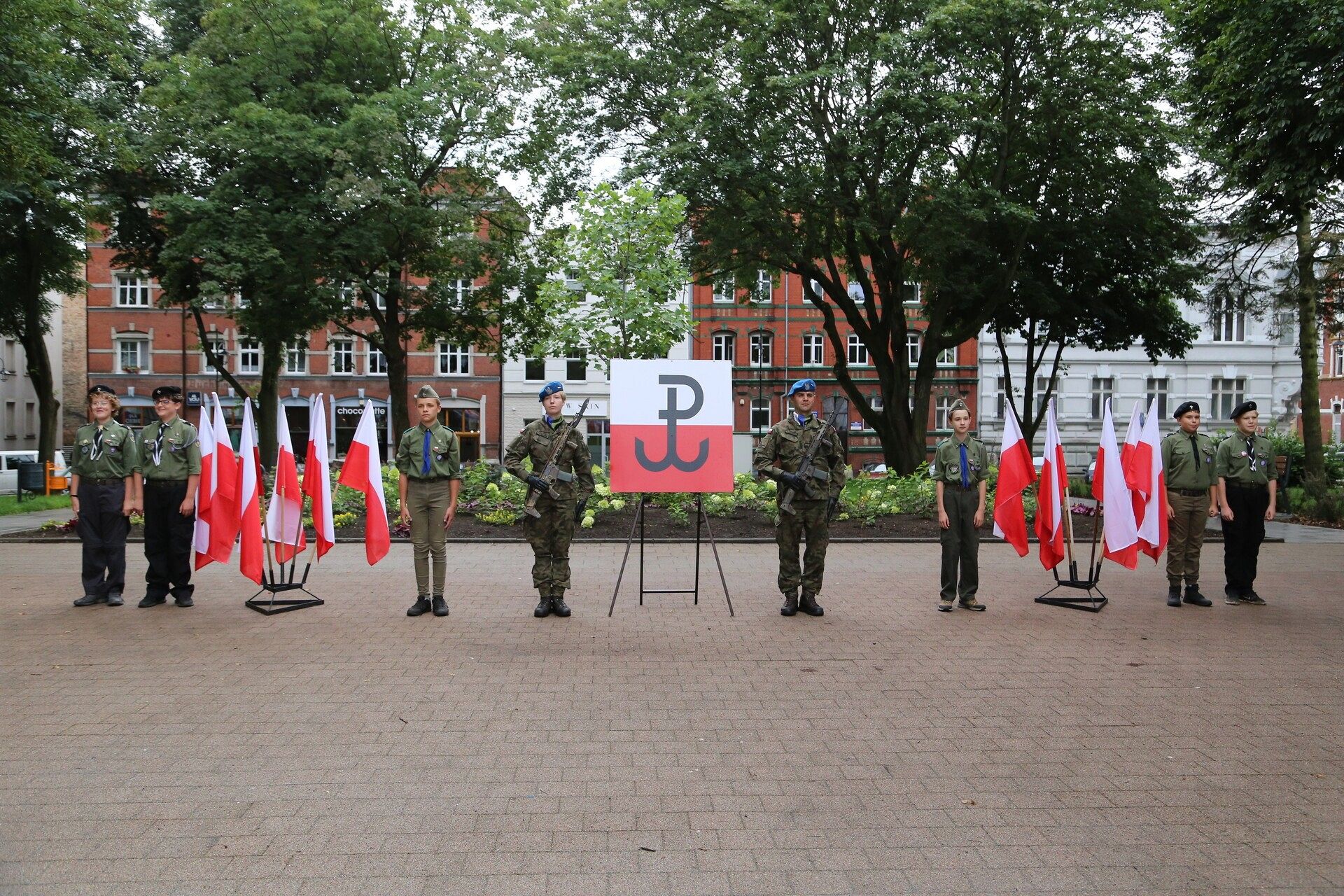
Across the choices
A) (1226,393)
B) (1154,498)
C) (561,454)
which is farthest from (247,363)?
(1226,393)

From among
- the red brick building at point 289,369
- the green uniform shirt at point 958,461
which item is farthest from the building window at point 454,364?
the green uniform shirt at point 958,461

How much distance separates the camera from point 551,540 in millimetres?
9375

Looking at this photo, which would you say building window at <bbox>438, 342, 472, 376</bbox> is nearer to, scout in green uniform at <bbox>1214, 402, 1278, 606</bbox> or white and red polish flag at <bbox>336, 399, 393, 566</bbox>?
white and red polish flag at <bbox>336, 399, 393, 566</bbox>

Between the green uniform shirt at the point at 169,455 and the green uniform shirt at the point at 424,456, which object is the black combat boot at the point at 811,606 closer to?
the green uniform shirt at the point at 424,456

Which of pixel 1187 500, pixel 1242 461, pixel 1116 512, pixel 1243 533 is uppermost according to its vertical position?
pixel 1242 461

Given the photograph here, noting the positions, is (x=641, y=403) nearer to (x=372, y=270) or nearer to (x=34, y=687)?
(x=34, y=687)

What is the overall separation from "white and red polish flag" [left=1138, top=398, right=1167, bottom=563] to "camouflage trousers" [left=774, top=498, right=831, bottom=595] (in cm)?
332

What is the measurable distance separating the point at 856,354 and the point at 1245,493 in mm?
49212

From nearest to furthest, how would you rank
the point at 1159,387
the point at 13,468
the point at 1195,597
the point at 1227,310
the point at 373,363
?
the point at 1195,597
the point at 1227,310
the point at 13,468
the point at 373,363
the point at 1159,387

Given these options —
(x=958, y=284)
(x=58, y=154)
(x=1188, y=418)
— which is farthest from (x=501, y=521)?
(x=58, y=154)

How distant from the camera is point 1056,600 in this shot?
33.1 ft

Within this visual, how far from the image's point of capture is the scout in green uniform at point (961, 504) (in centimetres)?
970

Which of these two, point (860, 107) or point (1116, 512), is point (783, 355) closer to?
point (860, 107)

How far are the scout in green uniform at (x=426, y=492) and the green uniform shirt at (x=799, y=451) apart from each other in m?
2.81
